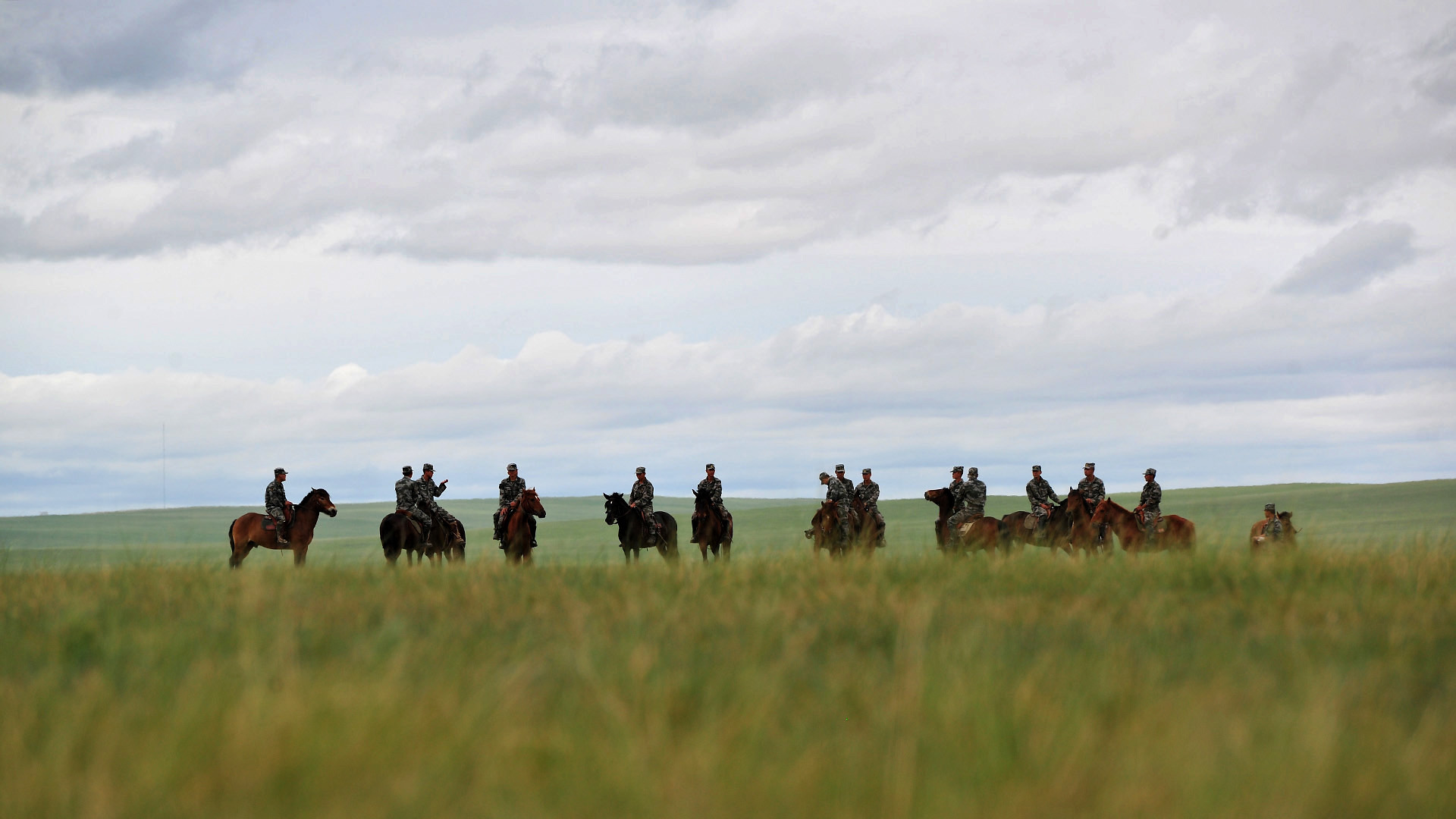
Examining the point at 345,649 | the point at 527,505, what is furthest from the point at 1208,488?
the point at 345,649

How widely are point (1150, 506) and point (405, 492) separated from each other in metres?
15.3

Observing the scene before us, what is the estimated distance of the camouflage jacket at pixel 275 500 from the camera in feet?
79.8

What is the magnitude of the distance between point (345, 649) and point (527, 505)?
51.5 ft

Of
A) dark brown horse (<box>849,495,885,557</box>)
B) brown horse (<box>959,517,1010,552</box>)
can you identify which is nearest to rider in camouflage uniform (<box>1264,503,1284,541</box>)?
brown horse (<box>959,517,1010,552</box>)

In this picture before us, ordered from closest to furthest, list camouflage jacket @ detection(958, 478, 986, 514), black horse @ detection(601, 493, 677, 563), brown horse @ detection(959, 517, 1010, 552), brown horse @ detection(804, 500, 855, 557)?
black horse @ detection(601, 493, 677, 563) → brown horse @ detection(804, 500, 855, 557) → brown horse @ detection(959, 517, 1010, 552) → camouflage jacket @ detection(958, 478, 986, 514)

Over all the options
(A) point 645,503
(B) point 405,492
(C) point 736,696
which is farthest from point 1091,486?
(C) point 736,696

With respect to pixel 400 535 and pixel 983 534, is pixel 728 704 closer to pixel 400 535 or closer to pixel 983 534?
pixel 400 535

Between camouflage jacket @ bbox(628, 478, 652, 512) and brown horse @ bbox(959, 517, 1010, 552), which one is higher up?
camouflage jacket @ bbox(628, 478, 652, 512)

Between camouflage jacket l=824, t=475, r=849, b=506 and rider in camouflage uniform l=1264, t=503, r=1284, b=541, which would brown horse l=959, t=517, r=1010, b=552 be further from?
rider in camouflage uniform l=1264, t=503, r=1284, b=541

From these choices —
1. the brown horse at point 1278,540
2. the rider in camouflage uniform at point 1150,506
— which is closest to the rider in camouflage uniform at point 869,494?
the rider in camouflage uniform at point 1150,506

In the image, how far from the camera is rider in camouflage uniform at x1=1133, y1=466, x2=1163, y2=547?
2427cm

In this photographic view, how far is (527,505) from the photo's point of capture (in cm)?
2412

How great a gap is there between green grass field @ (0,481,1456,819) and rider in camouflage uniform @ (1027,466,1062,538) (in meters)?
14.1

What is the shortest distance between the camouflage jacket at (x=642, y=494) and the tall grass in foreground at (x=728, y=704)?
44.3 feet
